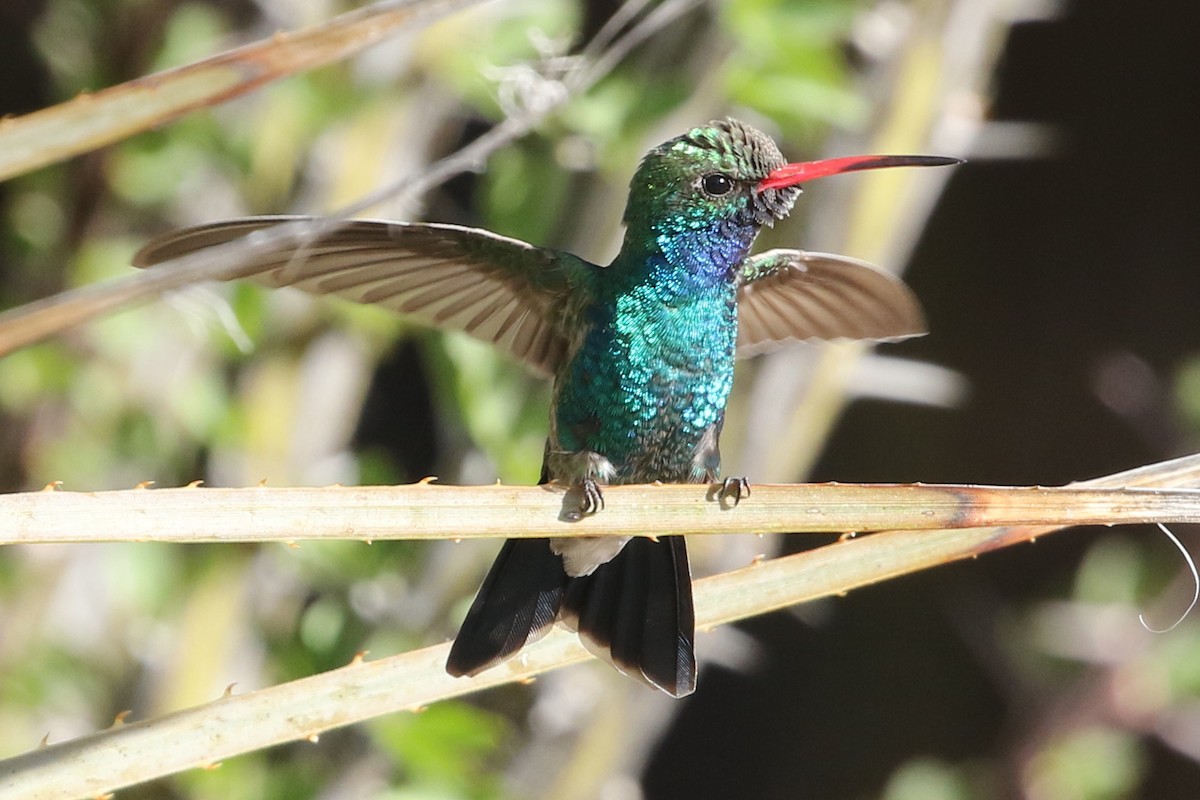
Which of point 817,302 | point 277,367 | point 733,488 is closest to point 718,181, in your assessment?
point 817,302

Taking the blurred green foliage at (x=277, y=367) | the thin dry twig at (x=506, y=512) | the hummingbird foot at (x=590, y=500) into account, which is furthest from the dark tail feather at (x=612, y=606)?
the thin dry twig at (x=506, y=512)

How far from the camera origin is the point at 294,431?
269cm

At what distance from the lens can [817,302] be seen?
2238 millimetres

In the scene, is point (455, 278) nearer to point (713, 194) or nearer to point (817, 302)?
point (713, 194)

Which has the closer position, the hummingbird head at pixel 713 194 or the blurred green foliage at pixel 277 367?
the hummingbird head at pixel 713 194

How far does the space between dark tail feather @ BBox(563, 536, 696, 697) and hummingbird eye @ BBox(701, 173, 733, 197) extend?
1.73 ft

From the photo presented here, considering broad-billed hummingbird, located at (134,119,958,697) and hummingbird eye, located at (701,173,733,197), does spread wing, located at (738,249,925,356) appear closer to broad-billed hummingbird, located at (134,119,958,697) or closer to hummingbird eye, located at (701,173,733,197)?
broad-billed hummingbird, located at (134,119,958,697)

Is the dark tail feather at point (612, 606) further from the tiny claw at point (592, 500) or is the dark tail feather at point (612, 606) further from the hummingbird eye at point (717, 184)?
the hummingbird eye at point (717, 184)

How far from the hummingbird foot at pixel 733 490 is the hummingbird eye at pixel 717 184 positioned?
547mm

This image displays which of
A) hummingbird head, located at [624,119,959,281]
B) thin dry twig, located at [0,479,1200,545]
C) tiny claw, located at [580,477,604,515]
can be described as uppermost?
thin dry twig, located at [0,479,1200,545]

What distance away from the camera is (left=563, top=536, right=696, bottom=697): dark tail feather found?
1.85m

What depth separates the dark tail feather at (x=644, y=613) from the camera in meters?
1.85

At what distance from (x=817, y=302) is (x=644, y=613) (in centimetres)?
66

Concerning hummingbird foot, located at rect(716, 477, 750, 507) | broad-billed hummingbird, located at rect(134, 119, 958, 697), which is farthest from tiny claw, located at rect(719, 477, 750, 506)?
broad-billed hummingbird, located at rect(134, 119, 958, 697)
